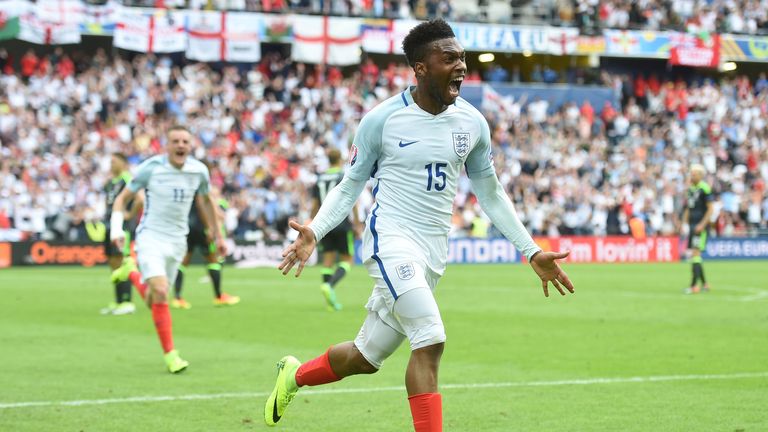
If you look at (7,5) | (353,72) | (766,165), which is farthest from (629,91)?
(7,5)

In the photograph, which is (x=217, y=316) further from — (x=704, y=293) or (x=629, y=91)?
(x=629, y=91)

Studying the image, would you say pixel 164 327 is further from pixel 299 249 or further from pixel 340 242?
pixel 340 242

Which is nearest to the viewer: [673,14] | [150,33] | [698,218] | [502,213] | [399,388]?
[502,213]

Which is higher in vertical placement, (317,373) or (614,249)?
(317,373)

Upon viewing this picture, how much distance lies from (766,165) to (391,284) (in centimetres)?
4007

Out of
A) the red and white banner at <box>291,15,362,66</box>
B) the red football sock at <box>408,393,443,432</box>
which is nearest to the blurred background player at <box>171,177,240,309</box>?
the red football sock at <box>408,393,443,432</box>

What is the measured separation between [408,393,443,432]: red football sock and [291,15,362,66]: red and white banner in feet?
A: 112

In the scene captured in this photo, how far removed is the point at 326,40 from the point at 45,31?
979 centimetres

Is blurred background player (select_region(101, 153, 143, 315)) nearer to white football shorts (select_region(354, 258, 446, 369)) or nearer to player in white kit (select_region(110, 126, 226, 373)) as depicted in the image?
player in white kit (select_region(110, 126, 226, 373))

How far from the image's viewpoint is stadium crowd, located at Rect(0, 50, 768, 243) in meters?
32.6

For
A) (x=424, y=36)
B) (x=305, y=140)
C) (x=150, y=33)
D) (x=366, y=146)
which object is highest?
(x=150, y=33)

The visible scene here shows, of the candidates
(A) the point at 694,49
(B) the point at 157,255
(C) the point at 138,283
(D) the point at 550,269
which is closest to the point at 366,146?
(D) the point at 550,269

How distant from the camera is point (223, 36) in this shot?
38.3m

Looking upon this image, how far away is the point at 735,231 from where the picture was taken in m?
40.6
